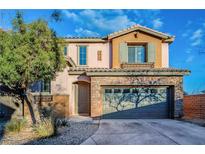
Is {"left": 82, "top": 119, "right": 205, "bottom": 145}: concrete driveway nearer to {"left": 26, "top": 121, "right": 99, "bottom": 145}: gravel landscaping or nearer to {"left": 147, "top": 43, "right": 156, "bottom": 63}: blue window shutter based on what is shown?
{"left": 26, "top": 121, "right": 99, "bottom": 145}: gravel landscaping

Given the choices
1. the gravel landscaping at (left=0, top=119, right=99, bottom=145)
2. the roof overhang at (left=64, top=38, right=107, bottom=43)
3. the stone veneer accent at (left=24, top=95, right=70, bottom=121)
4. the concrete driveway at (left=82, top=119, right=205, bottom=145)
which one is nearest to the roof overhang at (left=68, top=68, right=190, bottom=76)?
the stone veneer accent at (left=24, top=95, right=70, bottom=121)

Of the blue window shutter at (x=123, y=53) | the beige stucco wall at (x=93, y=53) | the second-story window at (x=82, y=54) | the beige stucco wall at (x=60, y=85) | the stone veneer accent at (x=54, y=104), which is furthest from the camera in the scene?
the second-story window at (x=82, y=54)

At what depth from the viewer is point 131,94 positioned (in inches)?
625

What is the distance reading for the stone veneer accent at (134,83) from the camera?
1548 centimetres

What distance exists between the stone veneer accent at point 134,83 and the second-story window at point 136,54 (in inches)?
127

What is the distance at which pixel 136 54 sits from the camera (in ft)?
61.9

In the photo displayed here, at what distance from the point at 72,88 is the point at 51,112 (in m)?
2.68

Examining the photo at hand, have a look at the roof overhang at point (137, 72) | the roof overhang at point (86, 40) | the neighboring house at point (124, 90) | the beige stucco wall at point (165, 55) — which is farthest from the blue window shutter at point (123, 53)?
the beige stucco wall at point (165, 55)

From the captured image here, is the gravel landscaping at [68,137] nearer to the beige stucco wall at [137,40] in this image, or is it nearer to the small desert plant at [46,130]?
the small desert plant at [46,130]

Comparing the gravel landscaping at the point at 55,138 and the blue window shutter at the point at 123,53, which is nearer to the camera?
the gravel landscaping at the point at 55,138

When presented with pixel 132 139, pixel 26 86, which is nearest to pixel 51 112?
pixel 26 86

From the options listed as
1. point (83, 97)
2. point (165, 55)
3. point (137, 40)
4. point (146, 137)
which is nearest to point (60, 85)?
point (83, 97)

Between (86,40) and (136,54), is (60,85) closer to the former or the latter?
(86,40)

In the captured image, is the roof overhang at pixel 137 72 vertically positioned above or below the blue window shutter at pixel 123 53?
below
